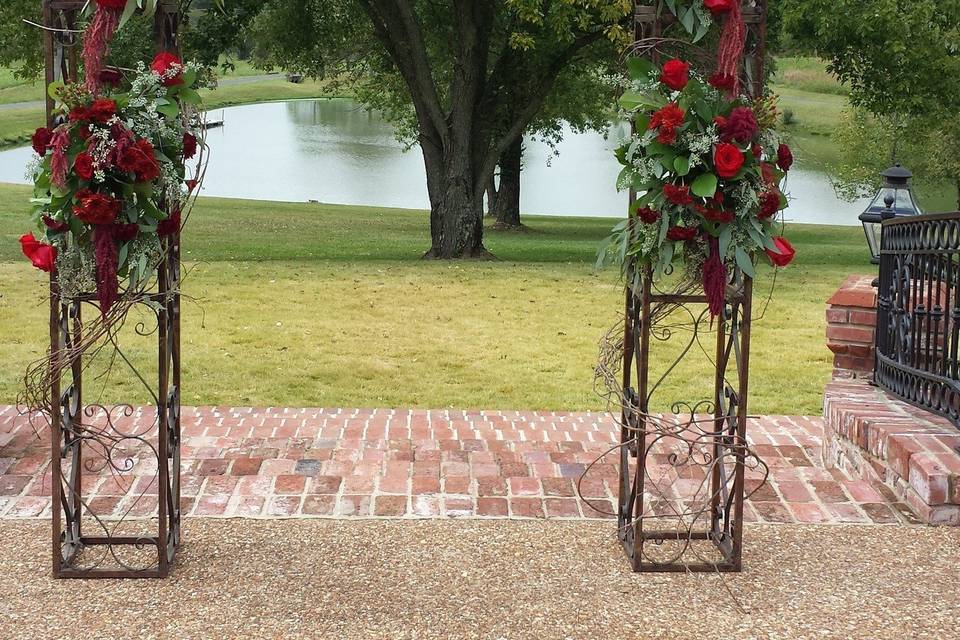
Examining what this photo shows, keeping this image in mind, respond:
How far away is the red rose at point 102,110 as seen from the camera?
3.53 metres

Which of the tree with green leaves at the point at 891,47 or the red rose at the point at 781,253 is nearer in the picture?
the red rose at the point at 781,253

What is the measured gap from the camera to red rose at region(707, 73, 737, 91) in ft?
12.3

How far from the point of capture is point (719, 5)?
147 inches

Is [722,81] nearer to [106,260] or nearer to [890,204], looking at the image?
[106,260]

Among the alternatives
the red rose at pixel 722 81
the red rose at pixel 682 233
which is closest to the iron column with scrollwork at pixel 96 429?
the red rose at pixel 682 233

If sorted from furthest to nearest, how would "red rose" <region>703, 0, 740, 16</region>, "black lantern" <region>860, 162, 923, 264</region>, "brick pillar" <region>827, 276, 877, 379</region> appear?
1. "black lantern" <region>860, 162, 923, 264</region>
2. "brick pillar" <region>827, 276, 877, 379</region>
3. "red rose" <region>703, 0, 740, 16</region>

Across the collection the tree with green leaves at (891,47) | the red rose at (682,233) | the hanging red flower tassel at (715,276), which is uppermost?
the tree with green leaves at (891,47)

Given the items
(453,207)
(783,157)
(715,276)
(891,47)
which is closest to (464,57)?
(453,207)

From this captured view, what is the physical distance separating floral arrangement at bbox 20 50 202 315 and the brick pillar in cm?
417

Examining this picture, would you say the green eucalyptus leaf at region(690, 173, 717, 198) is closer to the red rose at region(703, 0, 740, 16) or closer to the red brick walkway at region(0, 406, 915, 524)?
the red rose at region(703, 0, 740, 16)

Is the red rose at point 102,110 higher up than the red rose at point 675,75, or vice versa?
the red rose at point 675,75

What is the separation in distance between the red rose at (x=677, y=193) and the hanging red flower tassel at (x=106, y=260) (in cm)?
194

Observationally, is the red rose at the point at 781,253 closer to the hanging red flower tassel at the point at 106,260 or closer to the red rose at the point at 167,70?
the red rose at the point at 167,70

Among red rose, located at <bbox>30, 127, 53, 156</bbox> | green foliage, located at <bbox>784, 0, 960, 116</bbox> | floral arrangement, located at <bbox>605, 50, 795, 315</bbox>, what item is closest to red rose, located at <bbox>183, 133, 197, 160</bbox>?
red rose, located at <bbox>30, 127, 53, 156</bbox>
